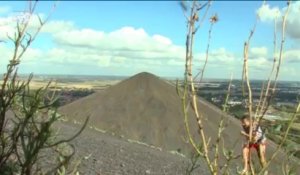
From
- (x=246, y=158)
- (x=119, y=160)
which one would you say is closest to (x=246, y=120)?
(x=246, y=158)

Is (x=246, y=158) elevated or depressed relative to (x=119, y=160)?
elevated

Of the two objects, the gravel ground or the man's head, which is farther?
the gravel ground

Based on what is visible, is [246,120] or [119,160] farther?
[119,160]

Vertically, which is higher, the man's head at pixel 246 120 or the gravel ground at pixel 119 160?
the man's head at pixel 246 120

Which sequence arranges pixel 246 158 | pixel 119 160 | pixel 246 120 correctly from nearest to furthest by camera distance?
pixel 246 120
pixel 246 158
pixel 119 160

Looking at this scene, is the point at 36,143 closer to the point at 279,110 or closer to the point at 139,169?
the point at 279,110

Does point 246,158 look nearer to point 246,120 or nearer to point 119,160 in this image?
point 246,120

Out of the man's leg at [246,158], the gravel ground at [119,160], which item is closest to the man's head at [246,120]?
the man's leg at [246,158]

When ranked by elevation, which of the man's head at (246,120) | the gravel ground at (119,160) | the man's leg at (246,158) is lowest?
the gravel ground at (119,160)

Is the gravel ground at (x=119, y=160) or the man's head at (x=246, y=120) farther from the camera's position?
the gravel ground at (x=119, y=160)

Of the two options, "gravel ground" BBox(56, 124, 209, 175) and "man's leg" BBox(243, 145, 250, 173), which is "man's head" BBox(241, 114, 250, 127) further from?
"gravel ground" BBox(56, 124, 209, 175)

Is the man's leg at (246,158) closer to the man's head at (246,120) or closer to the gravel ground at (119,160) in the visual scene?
the man's head at (246,120)

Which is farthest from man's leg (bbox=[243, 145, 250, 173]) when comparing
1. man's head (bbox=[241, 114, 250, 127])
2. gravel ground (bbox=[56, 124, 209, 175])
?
gravel ground (bbox=[56, 124, 209, 175])
